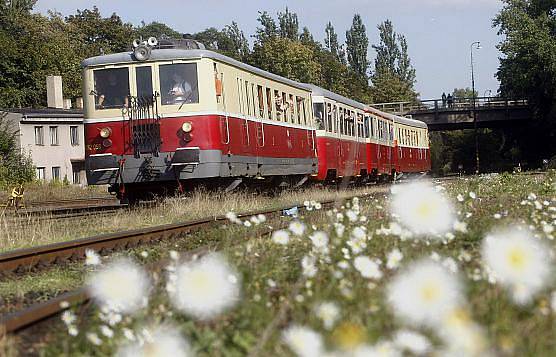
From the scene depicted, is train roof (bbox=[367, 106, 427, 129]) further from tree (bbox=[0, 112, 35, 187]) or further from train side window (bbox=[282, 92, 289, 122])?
tree (bbox=[0, 112, 35, 187])

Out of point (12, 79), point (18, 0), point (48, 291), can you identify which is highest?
point (18, 0)

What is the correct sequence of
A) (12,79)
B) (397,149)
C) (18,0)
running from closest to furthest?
(397,149) < (12,79) < (18,0)

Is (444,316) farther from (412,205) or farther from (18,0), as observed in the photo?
(18,0)

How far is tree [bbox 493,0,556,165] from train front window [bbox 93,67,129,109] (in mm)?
49976

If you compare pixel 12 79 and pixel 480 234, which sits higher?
pixel 12 79

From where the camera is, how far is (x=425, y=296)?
3543mm

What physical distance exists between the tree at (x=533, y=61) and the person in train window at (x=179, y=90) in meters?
49.8

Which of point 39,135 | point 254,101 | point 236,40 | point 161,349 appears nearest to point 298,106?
point 254,101

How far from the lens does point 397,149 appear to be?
1508 inches

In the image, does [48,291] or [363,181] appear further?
[363,181]

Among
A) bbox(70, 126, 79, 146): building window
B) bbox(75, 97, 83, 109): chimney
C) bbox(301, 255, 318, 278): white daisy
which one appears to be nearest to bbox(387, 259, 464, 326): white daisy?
bbox(301, 255, 318, 278): white daisy

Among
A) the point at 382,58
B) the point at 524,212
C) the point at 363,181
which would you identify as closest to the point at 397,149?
the point at 363,181

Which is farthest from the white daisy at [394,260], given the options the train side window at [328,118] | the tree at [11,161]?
the tree at [11,161]

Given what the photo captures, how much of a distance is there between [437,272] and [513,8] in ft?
228
